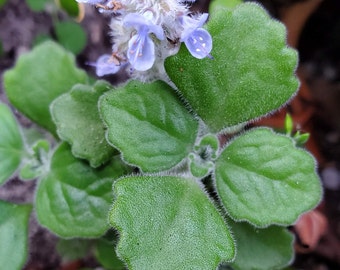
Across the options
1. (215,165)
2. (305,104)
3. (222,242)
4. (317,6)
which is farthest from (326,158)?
(222,242)

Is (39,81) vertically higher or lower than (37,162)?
higher

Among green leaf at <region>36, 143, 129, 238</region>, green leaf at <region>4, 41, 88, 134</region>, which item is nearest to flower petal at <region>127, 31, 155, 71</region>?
green leaf at <region>36, 143, 129, 238</region>

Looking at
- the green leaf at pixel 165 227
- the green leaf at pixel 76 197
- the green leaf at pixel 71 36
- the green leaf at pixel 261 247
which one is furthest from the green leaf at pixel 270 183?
the green leaf at pixel 71 36

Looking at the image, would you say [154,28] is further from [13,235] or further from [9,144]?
[13,235]

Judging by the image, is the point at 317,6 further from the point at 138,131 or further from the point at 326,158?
the point at 138,131

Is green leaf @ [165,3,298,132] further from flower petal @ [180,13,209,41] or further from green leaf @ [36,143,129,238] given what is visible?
green leaf @ [36,143,129,238]

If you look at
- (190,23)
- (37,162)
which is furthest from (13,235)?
(190,23)

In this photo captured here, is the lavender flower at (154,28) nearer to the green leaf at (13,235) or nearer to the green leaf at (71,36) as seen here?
the green leaf at (13,235)
